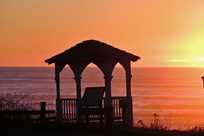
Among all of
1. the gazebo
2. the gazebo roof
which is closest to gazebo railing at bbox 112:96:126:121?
the gazebo

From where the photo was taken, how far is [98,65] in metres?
28.8

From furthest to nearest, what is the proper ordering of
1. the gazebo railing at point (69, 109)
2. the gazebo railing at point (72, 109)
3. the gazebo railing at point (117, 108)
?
1. the gazebo railing at point (69, 109)
2. the gazebo railing at point (72, 109)
3. the gazebo railing at point (117, 108)

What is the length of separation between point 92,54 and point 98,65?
1.54 ft

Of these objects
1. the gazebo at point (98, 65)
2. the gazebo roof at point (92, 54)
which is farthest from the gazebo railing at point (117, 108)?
the gazebo roof at point (92, 54)

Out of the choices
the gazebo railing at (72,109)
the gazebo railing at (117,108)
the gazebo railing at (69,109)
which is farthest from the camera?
the gazebo railing at (69,109)

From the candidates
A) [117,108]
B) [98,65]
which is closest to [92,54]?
[98,65]

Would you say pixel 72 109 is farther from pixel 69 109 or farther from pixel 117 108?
pixel 117 108

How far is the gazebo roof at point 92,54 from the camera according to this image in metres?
28.7

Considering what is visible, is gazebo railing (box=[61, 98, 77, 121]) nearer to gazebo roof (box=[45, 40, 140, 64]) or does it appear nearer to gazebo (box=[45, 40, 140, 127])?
gazebo (box=[45, 40, 140, 127])

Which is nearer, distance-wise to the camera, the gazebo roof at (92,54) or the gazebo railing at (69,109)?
the gazebo roof at (92,54)

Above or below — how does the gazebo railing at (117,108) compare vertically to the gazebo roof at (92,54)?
below

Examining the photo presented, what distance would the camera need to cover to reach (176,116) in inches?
2616

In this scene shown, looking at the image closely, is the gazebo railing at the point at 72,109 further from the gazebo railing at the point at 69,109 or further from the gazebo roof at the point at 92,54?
the gazebo roof at the point at 92,54

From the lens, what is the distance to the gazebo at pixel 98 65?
1124 inches
